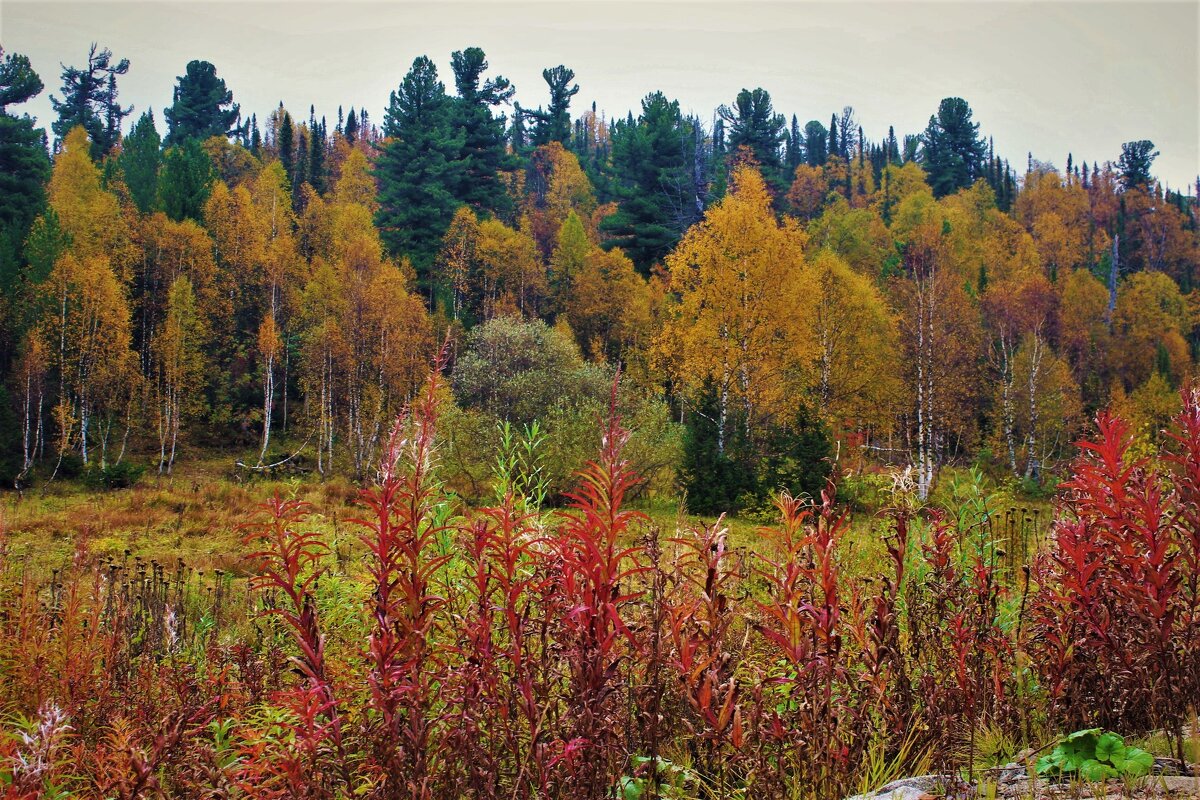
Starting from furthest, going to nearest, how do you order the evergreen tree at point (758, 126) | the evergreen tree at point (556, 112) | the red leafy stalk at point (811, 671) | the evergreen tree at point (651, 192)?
the evergreen tree at point (556, 112)
the evergreen tree at point (758, 126)
the evergreen tree at point (651, 192)
the red leafy stalk at point (811, 671)

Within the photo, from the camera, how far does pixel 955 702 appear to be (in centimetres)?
347

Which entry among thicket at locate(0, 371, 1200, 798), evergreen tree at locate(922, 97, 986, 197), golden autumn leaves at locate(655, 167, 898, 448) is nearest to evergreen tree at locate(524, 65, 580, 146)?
evergreen tree at locate(922, 97, 986, 197)

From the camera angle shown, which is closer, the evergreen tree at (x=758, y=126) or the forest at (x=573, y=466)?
the forest at (x=573, y=466)

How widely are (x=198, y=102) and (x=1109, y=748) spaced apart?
6450 cm

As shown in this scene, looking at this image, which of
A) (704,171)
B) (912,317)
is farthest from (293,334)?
(704,171)

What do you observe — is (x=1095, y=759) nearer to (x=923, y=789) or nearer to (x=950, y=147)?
(x=923, y=789)

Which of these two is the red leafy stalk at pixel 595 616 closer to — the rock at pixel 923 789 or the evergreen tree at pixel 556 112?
the rock at pixel 923 789

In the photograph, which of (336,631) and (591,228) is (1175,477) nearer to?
(336,631)

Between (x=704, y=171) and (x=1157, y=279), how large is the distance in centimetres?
2779

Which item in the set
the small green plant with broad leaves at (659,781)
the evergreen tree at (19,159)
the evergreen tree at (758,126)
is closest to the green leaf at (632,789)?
the small green plant with broad leaves at (659,781)

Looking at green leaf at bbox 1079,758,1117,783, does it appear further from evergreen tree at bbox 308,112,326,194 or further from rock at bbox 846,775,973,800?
evergreen tree at bbox 308,112,326,194

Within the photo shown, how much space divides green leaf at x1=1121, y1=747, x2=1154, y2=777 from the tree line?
442 inches

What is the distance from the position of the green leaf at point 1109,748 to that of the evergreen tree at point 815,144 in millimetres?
84558

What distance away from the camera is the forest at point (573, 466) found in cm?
278
